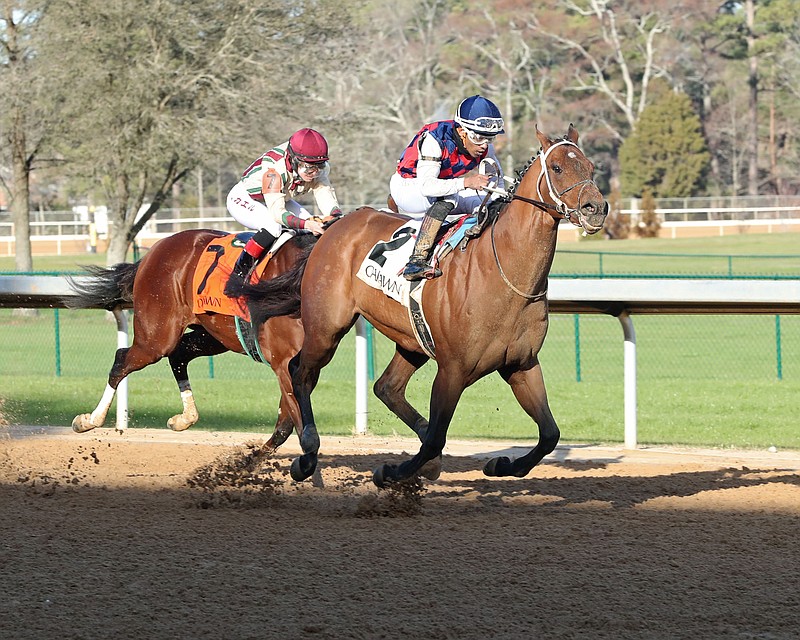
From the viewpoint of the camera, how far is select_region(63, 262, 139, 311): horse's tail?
8.74 metres

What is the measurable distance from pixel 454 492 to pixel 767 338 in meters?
14.9

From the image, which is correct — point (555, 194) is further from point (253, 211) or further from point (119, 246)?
point (119, 246)

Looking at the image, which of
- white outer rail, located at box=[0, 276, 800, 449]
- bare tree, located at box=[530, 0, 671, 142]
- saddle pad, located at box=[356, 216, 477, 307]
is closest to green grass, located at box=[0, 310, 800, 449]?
white outer rail, located at box=[0, 276, 800, 449]

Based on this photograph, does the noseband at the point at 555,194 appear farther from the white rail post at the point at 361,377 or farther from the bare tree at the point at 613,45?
the bare tree at the point at 613,45

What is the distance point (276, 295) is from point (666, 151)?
149 ft

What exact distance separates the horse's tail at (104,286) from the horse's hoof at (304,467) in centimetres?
254

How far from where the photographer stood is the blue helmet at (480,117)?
630 centimetres

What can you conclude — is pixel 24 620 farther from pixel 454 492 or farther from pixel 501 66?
pixel 501 66

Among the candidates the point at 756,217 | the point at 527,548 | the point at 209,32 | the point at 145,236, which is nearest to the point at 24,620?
the point at 527,548

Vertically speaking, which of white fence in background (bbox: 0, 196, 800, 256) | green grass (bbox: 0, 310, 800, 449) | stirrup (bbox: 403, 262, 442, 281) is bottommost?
green grass (bbox: 0, 310, 800, 449)

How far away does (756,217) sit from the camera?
161 feet

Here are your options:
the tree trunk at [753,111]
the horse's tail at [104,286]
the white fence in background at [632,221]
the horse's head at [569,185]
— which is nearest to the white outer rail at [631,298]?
the horse's tail at [104,286]

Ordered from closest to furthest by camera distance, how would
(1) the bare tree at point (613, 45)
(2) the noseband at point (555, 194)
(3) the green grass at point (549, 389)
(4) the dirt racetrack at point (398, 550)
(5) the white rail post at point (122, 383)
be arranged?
(4) the dirt racetrack at point (398, 550) → (2) the noseband at point (555, 194) → (5) the white rail post at point (122, 383) → (3) the green grass at point (549, 389) → (1) the bare tree at point (613, 45)

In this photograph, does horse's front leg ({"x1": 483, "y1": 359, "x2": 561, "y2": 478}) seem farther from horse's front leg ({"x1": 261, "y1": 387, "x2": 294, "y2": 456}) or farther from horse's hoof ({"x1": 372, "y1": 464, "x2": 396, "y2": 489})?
horse's front leg ({"x1": 261, "y1": 387, "x2": 294, "y2": 456})
